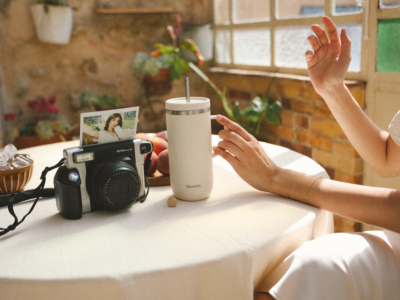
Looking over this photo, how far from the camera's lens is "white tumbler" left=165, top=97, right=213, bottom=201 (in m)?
0.89

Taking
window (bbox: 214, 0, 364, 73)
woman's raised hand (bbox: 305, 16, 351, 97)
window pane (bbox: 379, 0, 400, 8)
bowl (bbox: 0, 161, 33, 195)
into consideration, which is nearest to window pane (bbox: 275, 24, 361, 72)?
window (bbox: 214, 0, 364, 73)

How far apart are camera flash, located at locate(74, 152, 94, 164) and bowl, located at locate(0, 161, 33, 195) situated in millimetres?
218

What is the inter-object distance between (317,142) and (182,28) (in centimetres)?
164

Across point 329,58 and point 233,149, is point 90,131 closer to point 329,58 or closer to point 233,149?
point 233,149

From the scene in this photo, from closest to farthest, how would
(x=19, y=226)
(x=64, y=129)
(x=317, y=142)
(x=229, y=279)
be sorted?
(x=229, y=279) → (x=19, y=226) → (x=317, y=142) → (x=64, y=129)

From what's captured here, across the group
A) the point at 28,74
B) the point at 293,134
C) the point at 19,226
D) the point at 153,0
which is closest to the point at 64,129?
the point at 28,74

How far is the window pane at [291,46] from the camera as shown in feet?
7.47

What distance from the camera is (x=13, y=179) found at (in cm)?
97

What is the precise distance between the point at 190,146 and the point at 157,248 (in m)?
0.27

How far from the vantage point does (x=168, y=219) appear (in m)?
0.85

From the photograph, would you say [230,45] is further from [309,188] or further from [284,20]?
[309,188]

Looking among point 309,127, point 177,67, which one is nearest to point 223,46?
point 177,67

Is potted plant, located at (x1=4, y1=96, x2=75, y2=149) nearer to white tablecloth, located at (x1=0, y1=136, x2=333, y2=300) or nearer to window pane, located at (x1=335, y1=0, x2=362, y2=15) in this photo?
white tablecloth, located at (x1=0, y1=136, x2=333, y2=300)

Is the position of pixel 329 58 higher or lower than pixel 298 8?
lower
